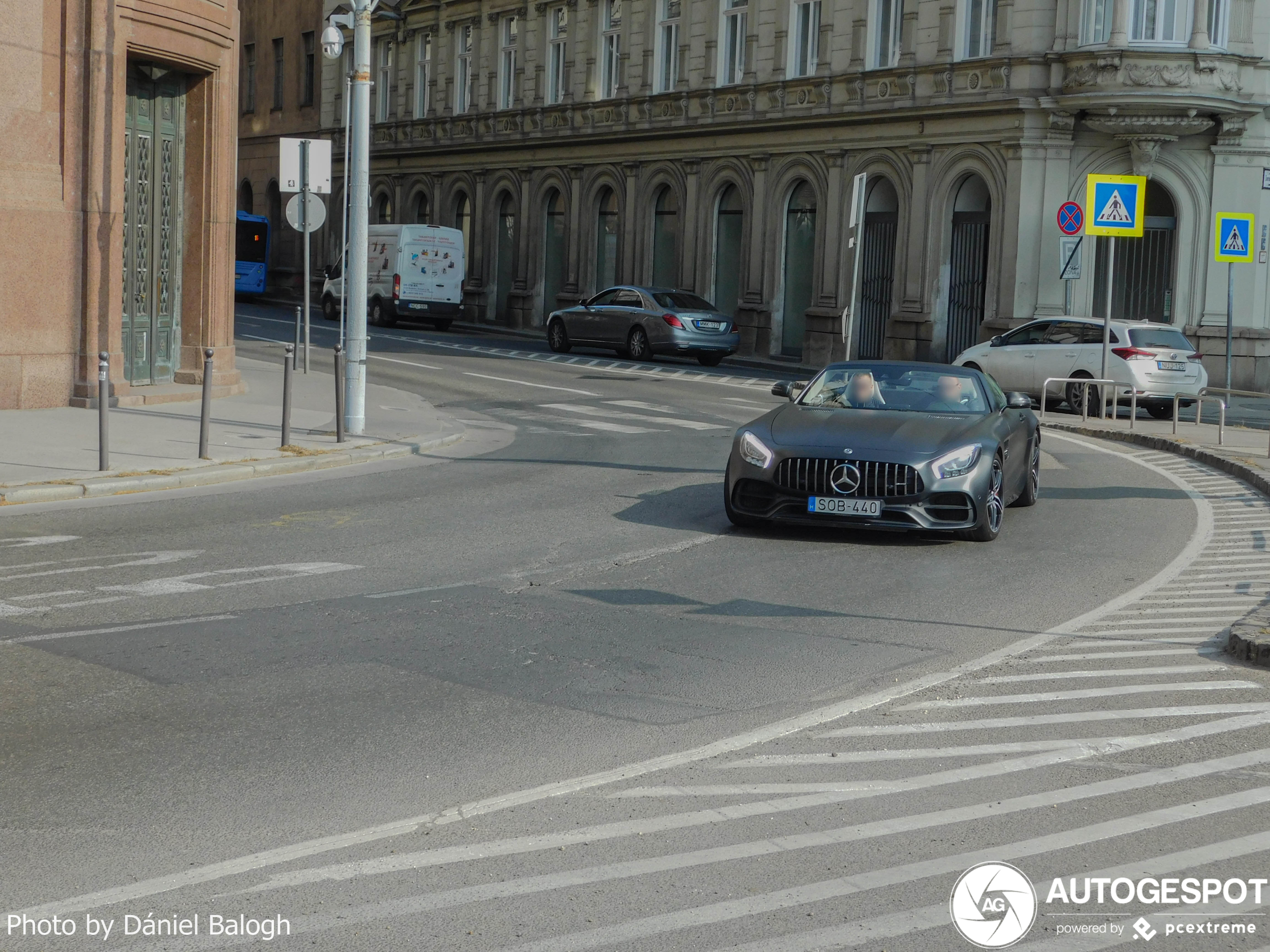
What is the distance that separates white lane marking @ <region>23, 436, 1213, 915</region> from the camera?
4641 mm

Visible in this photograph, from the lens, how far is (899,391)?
13.2m

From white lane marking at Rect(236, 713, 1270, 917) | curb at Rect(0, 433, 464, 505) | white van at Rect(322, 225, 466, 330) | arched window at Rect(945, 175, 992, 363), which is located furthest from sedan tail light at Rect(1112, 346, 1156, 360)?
white van at Rect(322, 225, 466, 330)

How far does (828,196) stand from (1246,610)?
2956 cm

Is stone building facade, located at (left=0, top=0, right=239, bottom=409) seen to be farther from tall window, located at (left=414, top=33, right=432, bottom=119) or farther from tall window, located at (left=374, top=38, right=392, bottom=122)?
tall window, located at (left=374, top=38, right=392, bottom=122)

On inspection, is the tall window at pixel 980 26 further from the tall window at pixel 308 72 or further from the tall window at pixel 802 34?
the tall window at pixel 308 72

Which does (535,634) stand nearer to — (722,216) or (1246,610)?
(1246,610)

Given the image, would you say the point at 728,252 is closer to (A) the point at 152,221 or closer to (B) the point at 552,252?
(B) the point at 552,252

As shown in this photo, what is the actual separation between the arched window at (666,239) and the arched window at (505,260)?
7.37 metres

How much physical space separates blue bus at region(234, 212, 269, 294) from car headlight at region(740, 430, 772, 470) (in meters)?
49.1

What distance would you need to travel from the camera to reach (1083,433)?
75.5ft

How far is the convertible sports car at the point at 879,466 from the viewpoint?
11625 mm

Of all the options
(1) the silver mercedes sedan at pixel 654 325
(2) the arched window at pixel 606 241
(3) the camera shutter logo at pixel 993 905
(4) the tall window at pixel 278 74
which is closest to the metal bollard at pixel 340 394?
(3) the camera shutter logo at pixel 993 905

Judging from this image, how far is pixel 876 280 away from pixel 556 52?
15715 mm

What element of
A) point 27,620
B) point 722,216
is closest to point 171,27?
point 27,620
